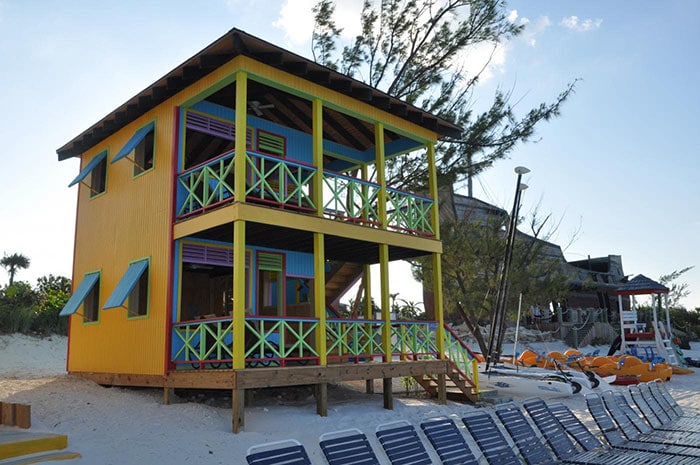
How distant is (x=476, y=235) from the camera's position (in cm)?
1938

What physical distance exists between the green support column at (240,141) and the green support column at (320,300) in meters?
1.77

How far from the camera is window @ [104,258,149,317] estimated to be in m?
11.2

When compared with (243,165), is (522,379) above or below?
below

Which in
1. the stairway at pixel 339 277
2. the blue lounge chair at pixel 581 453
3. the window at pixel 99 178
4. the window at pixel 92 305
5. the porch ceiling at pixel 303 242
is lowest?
the blue lounge chair at pixel 581 453

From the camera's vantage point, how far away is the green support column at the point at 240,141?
974cm

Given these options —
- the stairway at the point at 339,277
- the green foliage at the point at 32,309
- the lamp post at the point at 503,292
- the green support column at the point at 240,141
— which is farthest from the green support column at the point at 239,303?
the green foliage at the point at 32,309

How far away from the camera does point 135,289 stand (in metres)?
11.9

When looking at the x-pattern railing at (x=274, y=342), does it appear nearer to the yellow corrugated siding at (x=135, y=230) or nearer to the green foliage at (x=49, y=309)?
the yellow corrugated siding at (x=135, y=230)

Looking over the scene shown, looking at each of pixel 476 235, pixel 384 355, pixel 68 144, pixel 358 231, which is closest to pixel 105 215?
pixel 68 144

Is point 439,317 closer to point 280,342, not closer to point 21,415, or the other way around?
point 280,342

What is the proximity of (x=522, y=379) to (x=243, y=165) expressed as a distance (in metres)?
9.12

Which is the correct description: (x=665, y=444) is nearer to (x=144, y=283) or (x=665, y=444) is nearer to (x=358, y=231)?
(x=358, y=231)

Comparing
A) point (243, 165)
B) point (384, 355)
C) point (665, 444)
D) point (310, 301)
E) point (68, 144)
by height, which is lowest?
point (665, 444)

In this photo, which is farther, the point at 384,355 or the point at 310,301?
the point at 310,301
